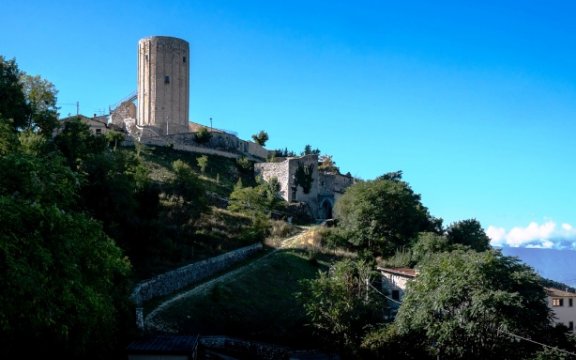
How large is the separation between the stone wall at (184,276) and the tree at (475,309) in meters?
10.6

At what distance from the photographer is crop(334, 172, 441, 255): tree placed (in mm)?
42719

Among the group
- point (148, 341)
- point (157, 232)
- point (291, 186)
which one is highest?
point (291, 186)

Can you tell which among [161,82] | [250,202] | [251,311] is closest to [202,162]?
[250,202]

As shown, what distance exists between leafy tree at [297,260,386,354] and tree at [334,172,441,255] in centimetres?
1467

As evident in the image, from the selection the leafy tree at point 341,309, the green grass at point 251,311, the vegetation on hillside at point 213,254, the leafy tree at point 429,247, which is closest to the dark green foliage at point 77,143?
the vegetation on hillside at point 213,254

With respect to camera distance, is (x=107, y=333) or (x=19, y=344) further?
(x=107, y=333)

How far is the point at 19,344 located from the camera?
11.6 meters

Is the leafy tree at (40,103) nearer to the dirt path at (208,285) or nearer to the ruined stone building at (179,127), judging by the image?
the dirt path at (208,285)

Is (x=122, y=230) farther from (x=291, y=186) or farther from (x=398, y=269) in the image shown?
(x=291, y=186)

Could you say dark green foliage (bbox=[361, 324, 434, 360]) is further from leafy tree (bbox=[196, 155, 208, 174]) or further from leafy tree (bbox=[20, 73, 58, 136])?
leafy tree (bbox=[196, 155, 208, 174])

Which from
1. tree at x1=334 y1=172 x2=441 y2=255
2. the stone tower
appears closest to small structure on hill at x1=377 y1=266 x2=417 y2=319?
tree at x1=334 y1=172 x2=441 y2=255

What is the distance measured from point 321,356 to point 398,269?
52.8 ft

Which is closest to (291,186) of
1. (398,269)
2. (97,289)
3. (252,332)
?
(398,269)

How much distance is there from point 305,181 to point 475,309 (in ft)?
115
